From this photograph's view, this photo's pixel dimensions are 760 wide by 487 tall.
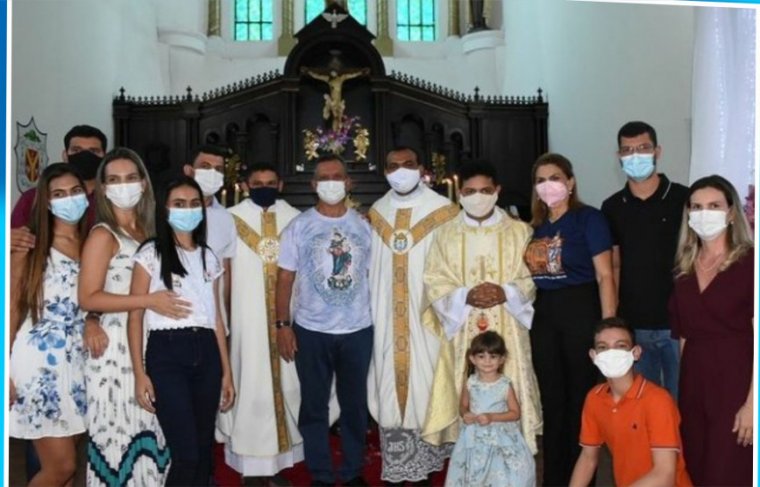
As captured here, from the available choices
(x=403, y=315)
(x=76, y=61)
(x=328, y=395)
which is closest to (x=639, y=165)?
(x=403, y=315)

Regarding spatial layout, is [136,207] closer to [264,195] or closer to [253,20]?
[264,195]

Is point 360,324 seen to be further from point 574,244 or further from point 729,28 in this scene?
point 729,28

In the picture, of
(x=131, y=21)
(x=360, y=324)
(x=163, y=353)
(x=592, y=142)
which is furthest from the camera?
(x=131, y=21)

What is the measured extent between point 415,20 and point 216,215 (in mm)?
9994

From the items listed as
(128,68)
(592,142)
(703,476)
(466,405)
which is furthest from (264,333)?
(128,68)

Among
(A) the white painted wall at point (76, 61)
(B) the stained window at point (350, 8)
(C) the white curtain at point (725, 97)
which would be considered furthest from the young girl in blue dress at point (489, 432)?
(B) the stained window at point (350, 8)

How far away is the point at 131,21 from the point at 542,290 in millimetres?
9257

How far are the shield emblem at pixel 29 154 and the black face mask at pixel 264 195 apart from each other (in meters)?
2.35

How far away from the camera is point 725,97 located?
5602 millimetres

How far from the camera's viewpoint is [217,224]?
488cm

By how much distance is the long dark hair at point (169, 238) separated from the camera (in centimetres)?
382

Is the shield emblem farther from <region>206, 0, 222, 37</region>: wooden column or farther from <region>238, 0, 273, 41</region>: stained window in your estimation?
<region>238, 0, 273, 41</region>: stained window

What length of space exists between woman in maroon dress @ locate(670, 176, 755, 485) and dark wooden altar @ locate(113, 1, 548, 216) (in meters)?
7.25

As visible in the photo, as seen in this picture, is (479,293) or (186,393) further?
(479,293)
